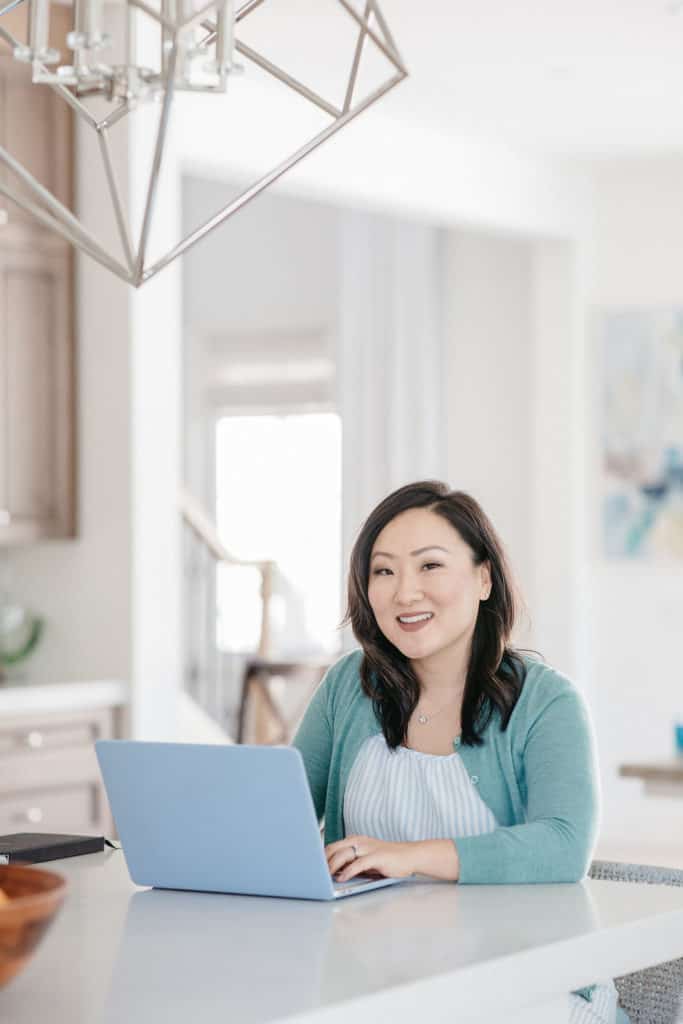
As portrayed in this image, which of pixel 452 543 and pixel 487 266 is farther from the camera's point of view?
pixel 487 266

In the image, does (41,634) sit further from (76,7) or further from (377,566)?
(76,7)

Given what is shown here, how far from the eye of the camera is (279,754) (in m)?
2.03

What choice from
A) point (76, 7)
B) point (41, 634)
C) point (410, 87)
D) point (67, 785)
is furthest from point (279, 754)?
point (410, 87)

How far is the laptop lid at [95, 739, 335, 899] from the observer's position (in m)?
2.04

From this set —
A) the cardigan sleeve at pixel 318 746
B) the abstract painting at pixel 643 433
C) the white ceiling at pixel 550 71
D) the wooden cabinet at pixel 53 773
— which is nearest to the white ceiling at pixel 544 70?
the white ceiling at pixel 550 71

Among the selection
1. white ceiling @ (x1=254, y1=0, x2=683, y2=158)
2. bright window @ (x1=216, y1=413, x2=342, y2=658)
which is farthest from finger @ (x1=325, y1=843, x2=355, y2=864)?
bright window @ (x1=216, y1=413, x2=342, y2=658)

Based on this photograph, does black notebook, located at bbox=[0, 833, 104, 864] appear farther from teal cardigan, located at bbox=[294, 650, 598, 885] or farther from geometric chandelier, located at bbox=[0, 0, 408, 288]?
geometric chandelier, located at bbox=[0, 0, 408, 288]

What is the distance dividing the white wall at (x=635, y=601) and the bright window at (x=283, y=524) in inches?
56.2

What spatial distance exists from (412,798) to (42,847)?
524 mm

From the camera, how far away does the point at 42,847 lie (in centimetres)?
243

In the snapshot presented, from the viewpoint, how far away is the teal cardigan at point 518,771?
220 cm

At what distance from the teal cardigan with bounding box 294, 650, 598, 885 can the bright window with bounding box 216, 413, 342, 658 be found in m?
5.37

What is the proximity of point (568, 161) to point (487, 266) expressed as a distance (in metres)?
0.69

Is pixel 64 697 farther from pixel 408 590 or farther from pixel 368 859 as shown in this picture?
pixel 368 859
